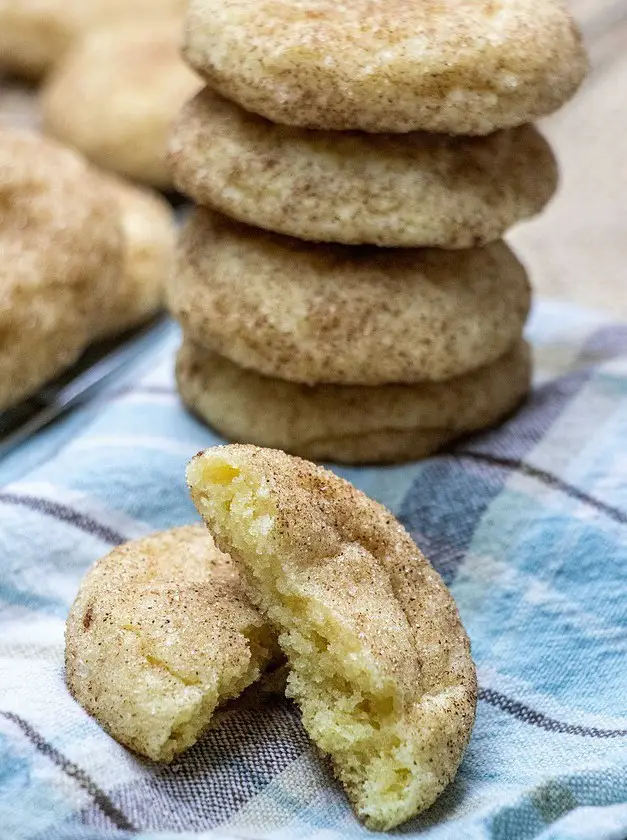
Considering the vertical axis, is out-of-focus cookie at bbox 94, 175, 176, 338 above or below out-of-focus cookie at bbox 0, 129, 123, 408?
below

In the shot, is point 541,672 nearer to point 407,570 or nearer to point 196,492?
point 407,570

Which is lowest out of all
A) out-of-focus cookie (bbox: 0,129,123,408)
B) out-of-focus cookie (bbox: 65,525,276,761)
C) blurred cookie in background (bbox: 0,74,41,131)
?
blurred cookie in background (bbox: 0,74,41,131)

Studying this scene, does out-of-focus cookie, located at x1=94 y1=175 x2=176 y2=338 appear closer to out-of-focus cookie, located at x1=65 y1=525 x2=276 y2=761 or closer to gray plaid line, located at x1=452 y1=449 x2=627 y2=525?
gray plaid line, located at x1=452 y1=449 x2=627 y2=525

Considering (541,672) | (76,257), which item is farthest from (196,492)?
(76,257)

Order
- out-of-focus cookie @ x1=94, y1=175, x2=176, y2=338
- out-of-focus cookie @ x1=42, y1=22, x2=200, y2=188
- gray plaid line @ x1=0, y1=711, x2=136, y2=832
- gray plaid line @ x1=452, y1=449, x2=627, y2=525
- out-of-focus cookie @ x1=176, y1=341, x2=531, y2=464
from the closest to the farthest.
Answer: gray plaid line @ x1=0, y1=711, x2=136, y2=832
gray plaid line @ x1=452, y1=449, x2=627, y2=525
out-of-focus cookie @ x1=176, y1=341, x2=531, y2=464
out-of-focus cookie @ x1=94, y1=175, x2=176, y2=338
out-of-focus cookie @ x1=42, y1=22, x2=200, y2=188

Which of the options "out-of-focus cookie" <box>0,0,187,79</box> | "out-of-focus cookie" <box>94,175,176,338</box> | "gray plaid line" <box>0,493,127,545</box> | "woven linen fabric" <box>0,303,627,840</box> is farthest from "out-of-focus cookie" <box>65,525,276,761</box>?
"out-of-focus cookie" <box>0,0,187,79</box>
